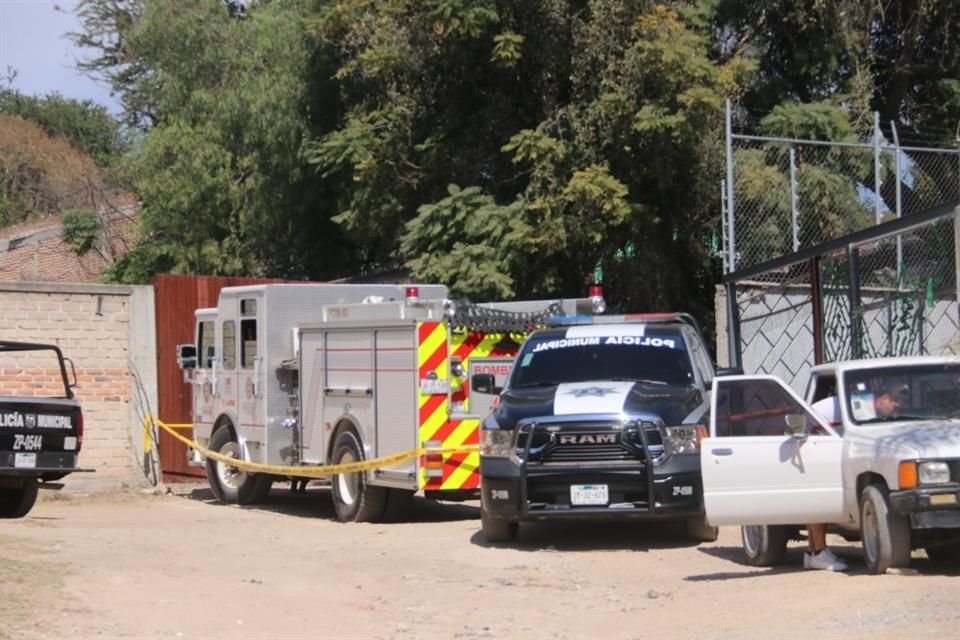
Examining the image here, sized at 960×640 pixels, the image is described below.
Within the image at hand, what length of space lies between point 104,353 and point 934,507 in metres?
15.2

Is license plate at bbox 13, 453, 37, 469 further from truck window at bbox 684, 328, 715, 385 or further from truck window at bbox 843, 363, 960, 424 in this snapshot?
truck window at bbox 843, 363, 960, 424

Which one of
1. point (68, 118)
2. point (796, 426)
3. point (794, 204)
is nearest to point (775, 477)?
point (796, 426)

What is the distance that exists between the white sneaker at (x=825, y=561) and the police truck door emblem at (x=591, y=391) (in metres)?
2.97

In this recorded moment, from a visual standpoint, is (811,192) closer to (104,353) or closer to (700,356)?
(700,356)

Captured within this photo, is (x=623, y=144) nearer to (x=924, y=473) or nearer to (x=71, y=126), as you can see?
(x=924, y=473)

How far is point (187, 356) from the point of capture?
68.8ft

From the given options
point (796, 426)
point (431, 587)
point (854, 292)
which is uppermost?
point (854, 292)

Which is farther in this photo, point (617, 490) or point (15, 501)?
point (15, 501)

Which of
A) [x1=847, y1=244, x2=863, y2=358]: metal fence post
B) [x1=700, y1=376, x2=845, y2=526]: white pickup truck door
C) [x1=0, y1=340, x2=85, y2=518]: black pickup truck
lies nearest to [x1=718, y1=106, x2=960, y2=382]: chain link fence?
[x1=847, y1=244, x2=863, y2=358]: metal fence post

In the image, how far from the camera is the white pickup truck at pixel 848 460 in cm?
988

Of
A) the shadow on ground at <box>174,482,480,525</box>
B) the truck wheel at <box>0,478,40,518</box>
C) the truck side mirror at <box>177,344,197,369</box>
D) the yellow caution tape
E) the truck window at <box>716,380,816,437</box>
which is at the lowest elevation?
the shadow on ground at <box>174,482,480,525</box>

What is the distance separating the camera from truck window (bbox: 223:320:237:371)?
1936 cm

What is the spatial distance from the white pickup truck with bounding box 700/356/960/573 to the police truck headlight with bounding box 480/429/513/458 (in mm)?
2553

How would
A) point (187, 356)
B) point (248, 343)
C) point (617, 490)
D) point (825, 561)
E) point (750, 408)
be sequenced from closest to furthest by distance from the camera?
point (825, 561)
point (750, 408)
point (617, 490)
point (248, 343)
point (187, 356)
